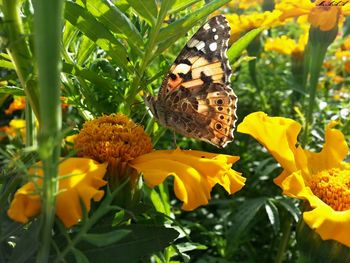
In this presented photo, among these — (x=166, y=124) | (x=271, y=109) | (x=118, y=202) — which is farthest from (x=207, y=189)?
(x=271, y=109)

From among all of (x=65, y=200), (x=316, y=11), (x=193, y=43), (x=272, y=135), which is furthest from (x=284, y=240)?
(x=65, y=200)

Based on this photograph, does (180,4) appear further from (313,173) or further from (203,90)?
(313,173)

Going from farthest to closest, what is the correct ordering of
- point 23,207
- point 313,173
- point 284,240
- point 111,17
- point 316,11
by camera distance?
point 316,11
point 284,240
point 313,173
point 111,17
point 23,207

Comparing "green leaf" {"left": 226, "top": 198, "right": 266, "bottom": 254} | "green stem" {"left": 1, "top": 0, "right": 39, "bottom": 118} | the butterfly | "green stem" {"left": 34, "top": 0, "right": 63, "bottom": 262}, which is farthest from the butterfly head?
"green stem" {"left": 34, "top": 0, "right": 63, "bottom": 262}

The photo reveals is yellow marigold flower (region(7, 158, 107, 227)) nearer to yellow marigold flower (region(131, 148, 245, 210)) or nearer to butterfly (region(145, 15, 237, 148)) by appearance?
yellow marigold flower (region(131, 148, 245, 210))

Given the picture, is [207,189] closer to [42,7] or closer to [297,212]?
[42,7]

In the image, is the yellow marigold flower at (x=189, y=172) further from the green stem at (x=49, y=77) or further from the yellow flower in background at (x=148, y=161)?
the green stem at (x=49, y=77)
